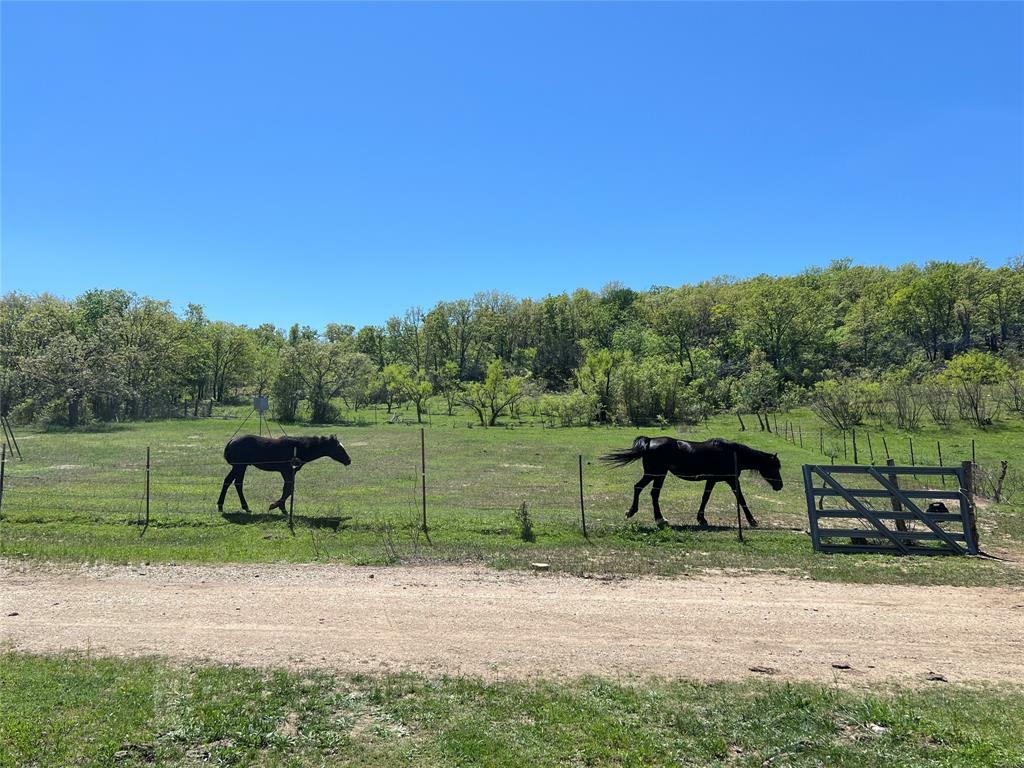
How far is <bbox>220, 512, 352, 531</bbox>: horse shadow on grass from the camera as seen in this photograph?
14.6 metres

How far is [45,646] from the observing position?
7301 mm

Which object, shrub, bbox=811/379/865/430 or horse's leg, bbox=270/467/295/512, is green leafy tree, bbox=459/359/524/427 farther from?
horse's leg, bbox=270/467/295/512

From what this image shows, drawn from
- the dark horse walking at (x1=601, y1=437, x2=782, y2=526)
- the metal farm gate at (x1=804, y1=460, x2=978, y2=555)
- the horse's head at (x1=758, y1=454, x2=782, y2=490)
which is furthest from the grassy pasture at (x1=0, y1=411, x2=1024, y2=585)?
the dark horse walking at (x1=601, y1=437, x2=782, y2=526)

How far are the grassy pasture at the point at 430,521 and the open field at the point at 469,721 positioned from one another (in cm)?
499

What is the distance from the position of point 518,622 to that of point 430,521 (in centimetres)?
717

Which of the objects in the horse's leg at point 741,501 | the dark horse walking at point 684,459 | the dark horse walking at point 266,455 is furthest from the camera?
the dark horse walking at point 266,455

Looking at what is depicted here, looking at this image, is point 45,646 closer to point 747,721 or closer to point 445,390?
point 747,721

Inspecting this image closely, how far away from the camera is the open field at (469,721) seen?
482 cm

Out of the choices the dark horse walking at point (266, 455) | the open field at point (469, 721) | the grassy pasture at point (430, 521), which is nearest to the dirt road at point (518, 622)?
the open field at point (469, 721)

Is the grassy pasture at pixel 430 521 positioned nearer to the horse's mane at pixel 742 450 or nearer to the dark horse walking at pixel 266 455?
the dark horse walking at pixel 266 455

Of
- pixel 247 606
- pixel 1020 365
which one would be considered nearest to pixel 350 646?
pixel 247 606

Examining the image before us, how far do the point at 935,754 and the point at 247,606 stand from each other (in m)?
8.62

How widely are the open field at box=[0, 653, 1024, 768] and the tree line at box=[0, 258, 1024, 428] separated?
47425mm

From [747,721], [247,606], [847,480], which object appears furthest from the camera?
[847,480]
